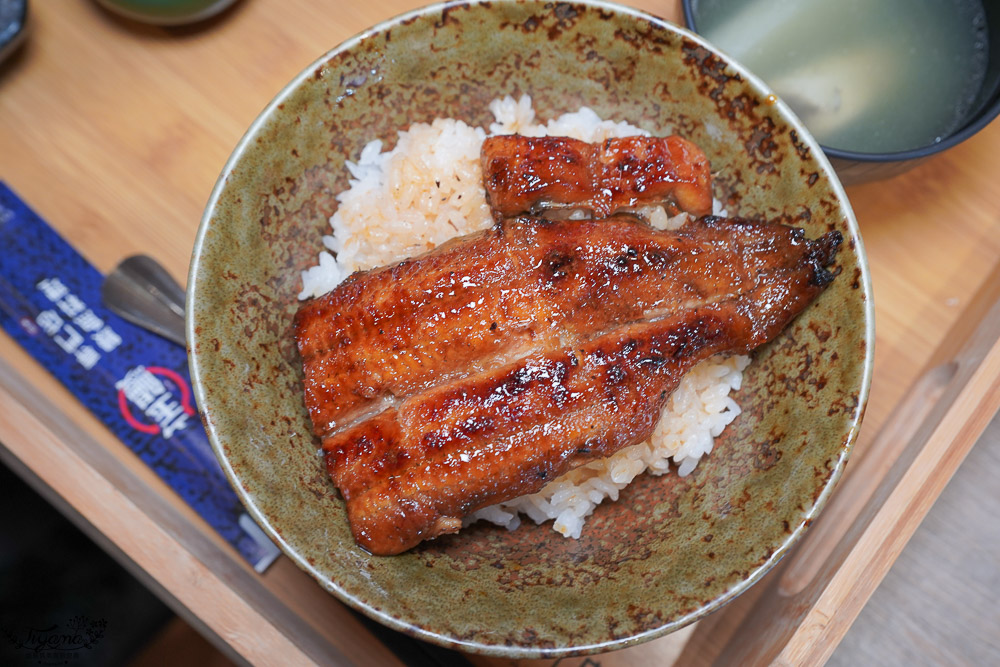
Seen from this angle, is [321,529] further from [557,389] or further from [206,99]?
[206,99]

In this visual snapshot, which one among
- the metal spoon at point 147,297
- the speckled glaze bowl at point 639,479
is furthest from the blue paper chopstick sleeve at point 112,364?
the speckled glaze bowl at point 639,479

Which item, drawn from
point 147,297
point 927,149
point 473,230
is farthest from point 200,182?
point 927,149

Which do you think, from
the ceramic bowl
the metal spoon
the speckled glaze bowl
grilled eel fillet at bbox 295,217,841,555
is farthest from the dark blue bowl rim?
the metal spoon

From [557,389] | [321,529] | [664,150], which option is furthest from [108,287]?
[664,150]

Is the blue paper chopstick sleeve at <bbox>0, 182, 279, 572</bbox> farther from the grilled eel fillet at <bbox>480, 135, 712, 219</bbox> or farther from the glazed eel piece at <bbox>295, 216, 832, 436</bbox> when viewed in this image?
the grilled eel fillet at <bbox>480, 135, 712, 219</bbox>

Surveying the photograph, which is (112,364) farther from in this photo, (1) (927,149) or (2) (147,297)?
(1) (927,149)

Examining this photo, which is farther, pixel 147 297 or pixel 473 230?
pixel 147 297
